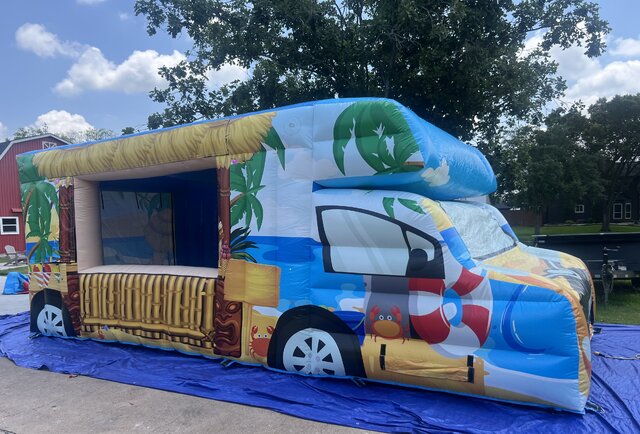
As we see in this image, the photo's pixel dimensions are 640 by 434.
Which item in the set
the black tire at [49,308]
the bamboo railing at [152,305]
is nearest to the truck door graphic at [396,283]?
the bamboo railing at [152,305]

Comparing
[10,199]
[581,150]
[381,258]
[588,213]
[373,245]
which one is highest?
[581,150]

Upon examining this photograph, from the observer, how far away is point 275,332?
4.57 meters

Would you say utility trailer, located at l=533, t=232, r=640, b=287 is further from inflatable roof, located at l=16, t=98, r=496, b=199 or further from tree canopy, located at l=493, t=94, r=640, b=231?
tree canopy, located at l=493, t=94, r=640, b=231

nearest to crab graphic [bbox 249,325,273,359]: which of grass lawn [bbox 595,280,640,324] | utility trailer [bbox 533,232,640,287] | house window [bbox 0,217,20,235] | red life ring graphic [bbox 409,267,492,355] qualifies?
red life ring graphic [bbox 409,267,492,355]

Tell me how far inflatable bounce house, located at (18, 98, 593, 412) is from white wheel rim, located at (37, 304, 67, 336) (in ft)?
0.11

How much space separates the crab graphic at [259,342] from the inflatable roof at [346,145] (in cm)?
166

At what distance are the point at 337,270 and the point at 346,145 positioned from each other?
1.17 metres

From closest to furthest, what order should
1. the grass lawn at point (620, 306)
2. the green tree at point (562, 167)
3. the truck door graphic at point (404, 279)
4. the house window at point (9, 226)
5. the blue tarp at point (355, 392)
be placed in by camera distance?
the blue tarp at point (355, 392) < the truck door graphic at point (404, 279) < the grass lawn at point (620, 306) < the house window at point (9, 226) < the green tree at point (562, 167)

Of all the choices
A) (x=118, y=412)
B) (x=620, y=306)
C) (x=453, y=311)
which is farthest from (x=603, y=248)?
(x=118, y=412)

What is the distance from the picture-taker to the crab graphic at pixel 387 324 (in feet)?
13.0

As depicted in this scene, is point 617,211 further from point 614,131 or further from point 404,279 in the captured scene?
point 404,279

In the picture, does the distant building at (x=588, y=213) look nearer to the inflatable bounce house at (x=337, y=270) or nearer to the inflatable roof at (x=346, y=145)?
the inflatable roof at (x=346, y=145)

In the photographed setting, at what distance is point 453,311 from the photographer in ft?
12.3

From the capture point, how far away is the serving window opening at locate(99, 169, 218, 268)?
736 centimetres
